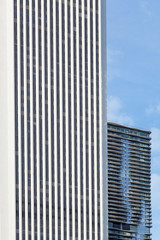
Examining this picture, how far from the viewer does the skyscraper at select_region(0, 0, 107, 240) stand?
483 ft

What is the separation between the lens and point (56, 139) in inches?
6004

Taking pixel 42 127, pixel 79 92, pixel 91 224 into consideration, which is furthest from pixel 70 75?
pixel 91 224

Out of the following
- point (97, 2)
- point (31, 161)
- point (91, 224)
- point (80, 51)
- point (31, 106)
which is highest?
point (97, 2)

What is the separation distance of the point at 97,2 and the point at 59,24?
40.9 feet

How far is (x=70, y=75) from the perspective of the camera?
518ft

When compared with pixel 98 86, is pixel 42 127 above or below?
below

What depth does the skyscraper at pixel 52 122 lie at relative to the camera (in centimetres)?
14712

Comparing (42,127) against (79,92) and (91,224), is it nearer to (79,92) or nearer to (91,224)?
(79,92)

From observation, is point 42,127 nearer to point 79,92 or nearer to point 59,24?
point 79,92

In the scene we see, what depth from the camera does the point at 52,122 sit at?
502ft

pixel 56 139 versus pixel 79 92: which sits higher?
pixel 79 92

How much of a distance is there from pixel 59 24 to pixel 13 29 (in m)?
11.6

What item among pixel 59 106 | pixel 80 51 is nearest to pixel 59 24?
pixel 80 51

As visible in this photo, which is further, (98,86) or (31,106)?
(98,86)
